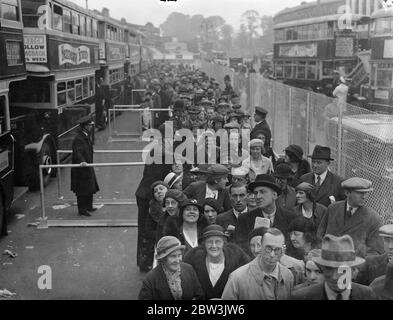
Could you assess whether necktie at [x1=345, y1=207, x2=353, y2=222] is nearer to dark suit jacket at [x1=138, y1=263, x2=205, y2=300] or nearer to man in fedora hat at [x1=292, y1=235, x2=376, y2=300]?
man in fedora hat at [x1=292, y1=235, x2=376, y2=300]

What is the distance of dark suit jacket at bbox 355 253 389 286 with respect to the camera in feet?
13.9

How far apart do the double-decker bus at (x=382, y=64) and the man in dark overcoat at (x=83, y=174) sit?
34.7 feet

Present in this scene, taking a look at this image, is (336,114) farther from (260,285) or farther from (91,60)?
(91,60)

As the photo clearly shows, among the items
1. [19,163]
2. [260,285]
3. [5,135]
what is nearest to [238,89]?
[19,163]

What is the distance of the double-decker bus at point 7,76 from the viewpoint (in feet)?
26.3

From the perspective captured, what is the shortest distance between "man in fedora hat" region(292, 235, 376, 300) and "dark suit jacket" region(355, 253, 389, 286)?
2.30 feet

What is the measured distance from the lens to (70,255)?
7062 millimetres

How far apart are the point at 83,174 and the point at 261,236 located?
509 centimetres

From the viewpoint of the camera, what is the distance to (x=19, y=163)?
32.6 ft

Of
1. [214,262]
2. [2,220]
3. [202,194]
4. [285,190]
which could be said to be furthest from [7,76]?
[214,262]

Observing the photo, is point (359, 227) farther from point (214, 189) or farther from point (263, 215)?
point (214, 189)

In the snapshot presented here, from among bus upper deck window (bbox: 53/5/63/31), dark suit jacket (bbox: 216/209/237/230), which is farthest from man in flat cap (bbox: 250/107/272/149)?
bus upper deck window (bbox: 53/5/63/31)

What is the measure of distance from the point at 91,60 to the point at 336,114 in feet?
32.8

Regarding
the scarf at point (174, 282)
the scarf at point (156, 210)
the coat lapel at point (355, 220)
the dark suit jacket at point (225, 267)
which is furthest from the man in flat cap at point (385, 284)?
the scarf at point (156, 210)
